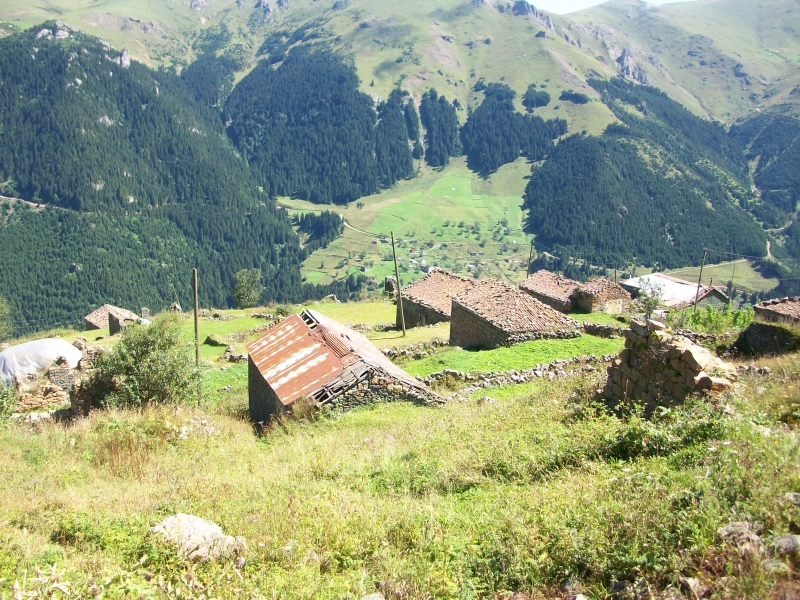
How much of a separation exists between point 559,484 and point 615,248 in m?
169

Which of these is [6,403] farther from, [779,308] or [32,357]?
[779,308]

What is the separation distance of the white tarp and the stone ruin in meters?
31.9

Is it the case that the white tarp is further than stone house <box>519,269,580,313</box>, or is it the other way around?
stone house <box>519,269,580,313</box>

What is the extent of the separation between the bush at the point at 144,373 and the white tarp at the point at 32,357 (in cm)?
1736

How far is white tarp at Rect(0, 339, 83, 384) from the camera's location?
3416 cm


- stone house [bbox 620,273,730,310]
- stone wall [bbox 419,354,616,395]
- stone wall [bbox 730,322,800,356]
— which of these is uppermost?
stone wall [bbox 730,322,800,356]

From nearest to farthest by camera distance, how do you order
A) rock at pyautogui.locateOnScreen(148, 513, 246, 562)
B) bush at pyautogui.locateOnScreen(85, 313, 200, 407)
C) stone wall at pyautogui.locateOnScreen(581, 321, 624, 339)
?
rock at pyautogui.locateOnScreen(148, 513, 246, 562) → bush at pyautogui.locateOnScreen(85, 313, 200, 407) → stone wall at pyautogui.locateOnScreen(581, 321, 624, 339)

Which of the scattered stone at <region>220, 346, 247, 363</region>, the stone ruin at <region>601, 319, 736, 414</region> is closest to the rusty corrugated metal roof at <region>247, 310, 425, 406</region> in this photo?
the stone ruin at <region>601, 319, 736, 414</region>

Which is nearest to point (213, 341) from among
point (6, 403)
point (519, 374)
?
point (6, 403)

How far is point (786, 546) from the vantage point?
16.2 ft

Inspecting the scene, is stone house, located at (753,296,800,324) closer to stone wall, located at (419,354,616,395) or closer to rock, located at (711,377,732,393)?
stone wall, located at (419,354,616,395)

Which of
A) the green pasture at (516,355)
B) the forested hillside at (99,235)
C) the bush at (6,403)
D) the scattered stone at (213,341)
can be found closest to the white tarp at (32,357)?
the scattered stone at (213,341)

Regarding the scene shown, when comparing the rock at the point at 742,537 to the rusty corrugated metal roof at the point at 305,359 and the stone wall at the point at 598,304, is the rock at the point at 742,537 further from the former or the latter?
the stone wall at the point at 598,304

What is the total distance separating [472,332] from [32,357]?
2755 cm
